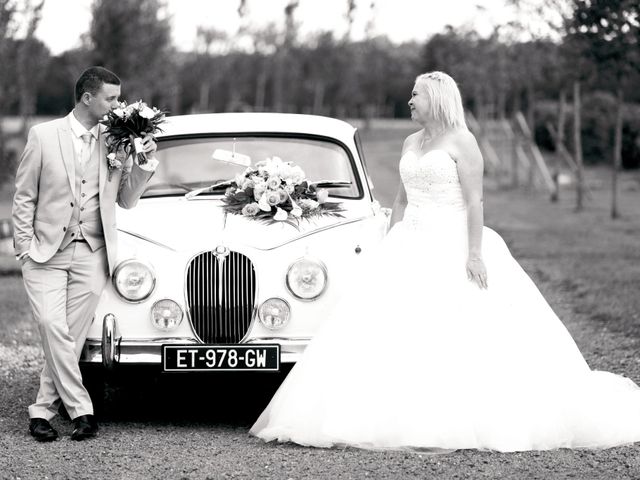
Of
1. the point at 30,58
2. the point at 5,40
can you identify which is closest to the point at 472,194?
the point at 5,40

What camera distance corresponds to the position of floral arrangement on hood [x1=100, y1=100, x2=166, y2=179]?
222 inches

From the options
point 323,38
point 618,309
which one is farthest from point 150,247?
point 323,38

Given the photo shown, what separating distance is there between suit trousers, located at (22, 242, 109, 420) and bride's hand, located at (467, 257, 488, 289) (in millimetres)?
2025

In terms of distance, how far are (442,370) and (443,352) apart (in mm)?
102

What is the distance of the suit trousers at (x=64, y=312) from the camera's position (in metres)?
5.48

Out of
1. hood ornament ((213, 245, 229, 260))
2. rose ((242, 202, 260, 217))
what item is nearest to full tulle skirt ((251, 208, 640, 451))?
hood ornament ((213, 245, 229, 260))

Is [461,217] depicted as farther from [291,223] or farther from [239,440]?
[239,440]

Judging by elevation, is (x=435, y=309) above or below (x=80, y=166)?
below

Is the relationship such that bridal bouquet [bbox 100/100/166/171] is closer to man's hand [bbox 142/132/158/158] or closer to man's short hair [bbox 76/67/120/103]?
man's hand [bbox 142/132/158/158]

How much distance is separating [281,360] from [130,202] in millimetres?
1242

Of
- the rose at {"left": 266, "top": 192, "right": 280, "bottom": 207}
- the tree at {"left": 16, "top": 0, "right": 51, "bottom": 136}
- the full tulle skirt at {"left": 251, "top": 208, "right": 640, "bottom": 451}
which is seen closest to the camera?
the full tulle skirt at {"left": 251, "top": 208, "right": 640, "bottom": 451}

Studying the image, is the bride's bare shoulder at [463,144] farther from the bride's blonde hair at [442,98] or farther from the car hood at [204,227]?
the car hood at [204,227]

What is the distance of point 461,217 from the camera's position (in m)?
5.76

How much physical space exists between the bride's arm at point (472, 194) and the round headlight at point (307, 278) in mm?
844
